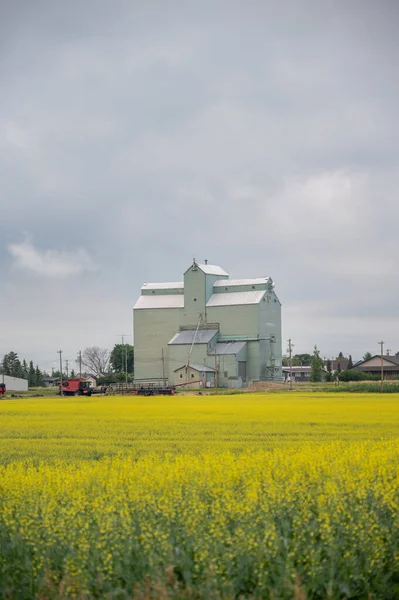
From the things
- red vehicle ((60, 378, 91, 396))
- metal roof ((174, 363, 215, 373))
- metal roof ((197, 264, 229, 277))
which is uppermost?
metal roof ((197, 264, 229, 277))

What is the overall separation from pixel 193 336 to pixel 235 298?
5.51 m

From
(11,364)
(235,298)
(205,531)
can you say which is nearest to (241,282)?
(235,298)

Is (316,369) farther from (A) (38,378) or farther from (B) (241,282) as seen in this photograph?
(A) (38,378)

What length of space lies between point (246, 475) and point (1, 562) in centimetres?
398

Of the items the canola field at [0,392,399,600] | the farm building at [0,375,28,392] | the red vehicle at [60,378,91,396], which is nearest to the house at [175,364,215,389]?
the red vehicle at [60,378,91,396]

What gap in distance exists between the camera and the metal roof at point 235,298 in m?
79.1

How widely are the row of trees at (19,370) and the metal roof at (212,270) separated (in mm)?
34267

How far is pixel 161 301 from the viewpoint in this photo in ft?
274

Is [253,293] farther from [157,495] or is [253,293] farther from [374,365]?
[157,495]

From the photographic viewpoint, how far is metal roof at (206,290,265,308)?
260 ft

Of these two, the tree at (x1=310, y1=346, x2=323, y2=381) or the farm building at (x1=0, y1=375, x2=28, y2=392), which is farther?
the tree at (x1=310, y1=346, x2=323, y2=381)

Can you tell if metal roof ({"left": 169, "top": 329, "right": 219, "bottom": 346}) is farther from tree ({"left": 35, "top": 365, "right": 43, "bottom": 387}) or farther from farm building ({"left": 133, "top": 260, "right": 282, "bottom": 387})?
tree ({"left": 35, "top": 365, "right": 43, "bottom": 387})

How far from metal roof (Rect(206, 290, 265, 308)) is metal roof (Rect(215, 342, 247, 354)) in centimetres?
393

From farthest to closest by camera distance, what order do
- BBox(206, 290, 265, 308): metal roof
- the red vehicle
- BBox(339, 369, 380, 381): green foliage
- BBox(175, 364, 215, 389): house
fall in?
BBox(339, 369, 380, 381): green foliage, BBox(206, 290, 265, 308): metal roof, BBox(175, 364, 215, 389): house, the red vehicle
